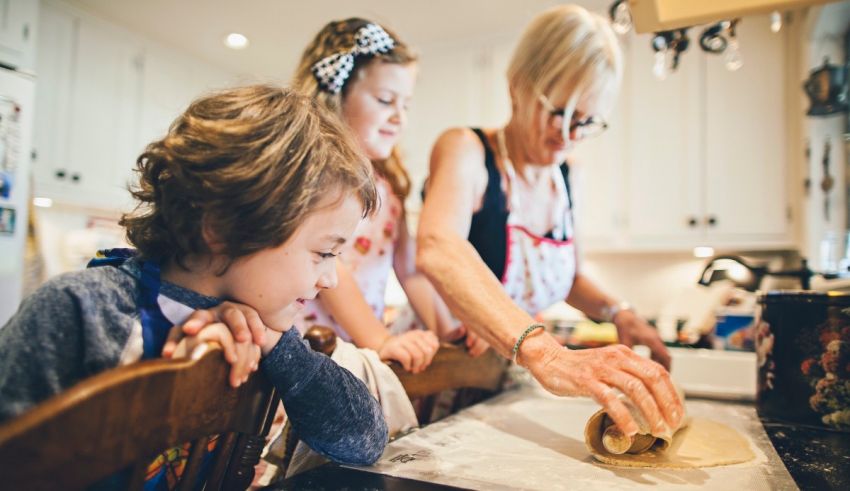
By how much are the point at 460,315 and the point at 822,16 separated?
2109 mm

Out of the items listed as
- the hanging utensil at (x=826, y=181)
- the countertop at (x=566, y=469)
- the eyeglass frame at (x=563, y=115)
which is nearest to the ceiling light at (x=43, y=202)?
the eyeglass frame at (x=563, y=115)

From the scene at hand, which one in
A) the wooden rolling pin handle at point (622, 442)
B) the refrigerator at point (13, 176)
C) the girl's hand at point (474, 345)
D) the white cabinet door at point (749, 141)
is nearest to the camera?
the wooden rolling pin handle at point (622, 442)

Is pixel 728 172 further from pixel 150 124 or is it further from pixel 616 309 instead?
pixel 150 124

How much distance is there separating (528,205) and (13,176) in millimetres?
2055

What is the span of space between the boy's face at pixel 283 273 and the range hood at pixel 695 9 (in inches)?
20.1

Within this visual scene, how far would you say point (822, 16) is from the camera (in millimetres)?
2156

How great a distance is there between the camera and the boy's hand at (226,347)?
442 millimetres

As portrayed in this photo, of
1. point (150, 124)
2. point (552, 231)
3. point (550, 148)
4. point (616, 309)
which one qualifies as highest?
point (150, 124)

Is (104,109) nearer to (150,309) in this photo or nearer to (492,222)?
(492,222)

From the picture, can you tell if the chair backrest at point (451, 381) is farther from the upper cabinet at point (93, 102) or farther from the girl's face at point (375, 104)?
the upper cabinet at point (93, 102)

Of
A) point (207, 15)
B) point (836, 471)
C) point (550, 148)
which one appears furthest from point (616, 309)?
point (207, 15)

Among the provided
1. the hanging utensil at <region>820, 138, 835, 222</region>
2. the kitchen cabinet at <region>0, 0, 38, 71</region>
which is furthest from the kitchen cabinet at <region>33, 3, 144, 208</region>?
the hanging utensil at <region>820, 138, 835, 222</region>

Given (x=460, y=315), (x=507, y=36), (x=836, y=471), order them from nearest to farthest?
(x=836, y=471) < (x=460, y=315) < (x=507, y=36)

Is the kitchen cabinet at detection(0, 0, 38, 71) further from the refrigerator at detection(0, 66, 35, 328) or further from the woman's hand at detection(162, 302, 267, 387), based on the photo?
the woman's hand at detection(162, 302, 267, 387)
